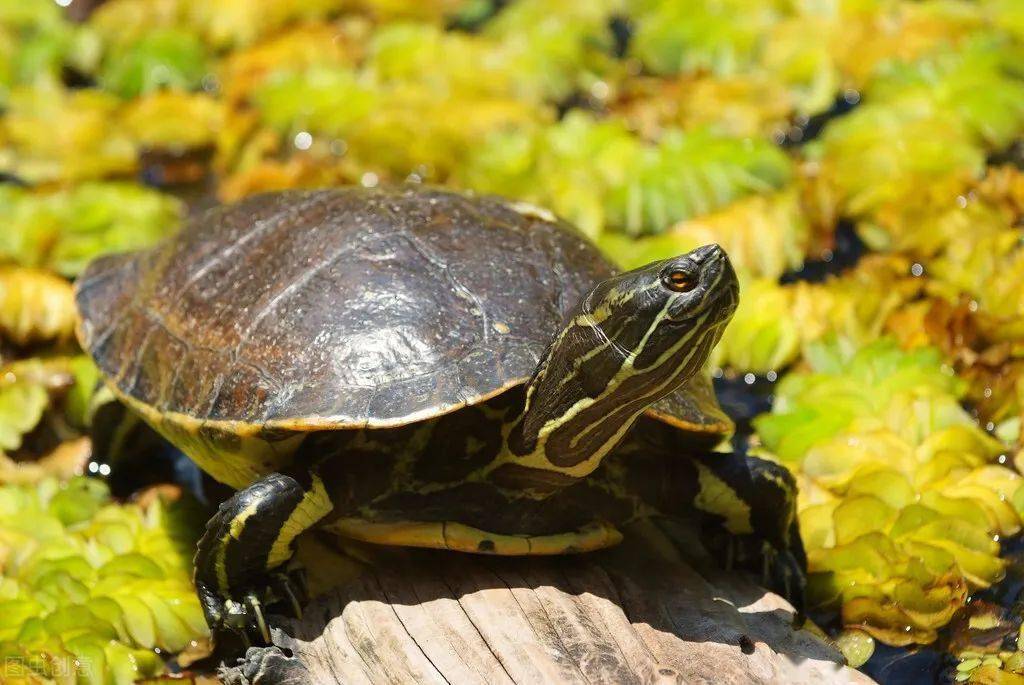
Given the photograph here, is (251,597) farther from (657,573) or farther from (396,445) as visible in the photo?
(657,573)

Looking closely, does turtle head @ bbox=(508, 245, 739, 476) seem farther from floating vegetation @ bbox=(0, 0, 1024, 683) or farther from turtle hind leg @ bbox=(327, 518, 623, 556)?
floating vegetation @ bbox=(0, 0, 1024, 683)

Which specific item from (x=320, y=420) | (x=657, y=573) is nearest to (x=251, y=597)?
(x=320, y=420)

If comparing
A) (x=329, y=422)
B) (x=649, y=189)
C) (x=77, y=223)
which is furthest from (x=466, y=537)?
(x=77, y=223)

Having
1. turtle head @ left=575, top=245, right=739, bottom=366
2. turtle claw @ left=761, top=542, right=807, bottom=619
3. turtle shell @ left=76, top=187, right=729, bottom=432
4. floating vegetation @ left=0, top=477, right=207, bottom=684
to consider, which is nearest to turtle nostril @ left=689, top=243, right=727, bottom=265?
turtle head @ left=575, top=245, right=739, bottom=366

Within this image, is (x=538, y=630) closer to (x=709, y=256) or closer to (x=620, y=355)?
(x=620, y=355)

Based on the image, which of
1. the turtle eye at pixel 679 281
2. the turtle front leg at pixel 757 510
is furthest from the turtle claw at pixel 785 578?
the turtle eye at pixel 679 281

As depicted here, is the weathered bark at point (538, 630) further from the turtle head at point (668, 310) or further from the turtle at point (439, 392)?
the turtle head at point (668, 310)
